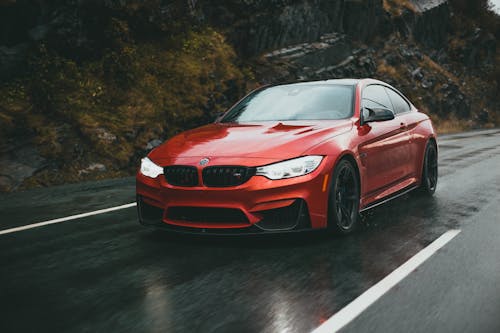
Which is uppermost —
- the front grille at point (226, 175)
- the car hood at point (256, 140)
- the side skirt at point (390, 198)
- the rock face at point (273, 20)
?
the rock face at point (273, 20)

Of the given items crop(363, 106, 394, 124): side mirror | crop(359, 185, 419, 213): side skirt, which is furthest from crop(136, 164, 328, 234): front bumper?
crop(363, 106, 394, 124): side mirror

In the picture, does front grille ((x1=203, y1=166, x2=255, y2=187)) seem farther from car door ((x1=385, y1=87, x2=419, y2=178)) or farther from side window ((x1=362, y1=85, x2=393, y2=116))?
car door ((x1=385, y1=87, x2=419, y2=178))

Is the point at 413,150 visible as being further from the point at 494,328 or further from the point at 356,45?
the point at 356,45

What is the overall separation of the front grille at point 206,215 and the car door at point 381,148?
153 centimetres

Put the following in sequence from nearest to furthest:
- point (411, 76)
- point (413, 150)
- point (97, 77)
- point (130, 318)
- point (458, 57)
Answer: point (130, 318) → point (413, 150) → point (97, 77) → point (411, 76) → point (458, 57)

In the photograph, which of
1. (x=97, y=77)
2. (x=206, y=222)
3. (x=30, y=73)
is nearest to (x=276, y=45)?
(x=97, y=77)

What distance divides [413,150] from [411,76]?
84.1ft

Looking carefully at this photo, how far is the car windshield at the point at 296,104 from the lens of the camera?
6734mm

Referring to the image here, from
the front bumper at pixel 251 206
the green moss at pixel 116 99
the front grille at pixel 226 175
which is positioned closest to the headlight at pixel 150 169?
the front bumper at pixel 251 206

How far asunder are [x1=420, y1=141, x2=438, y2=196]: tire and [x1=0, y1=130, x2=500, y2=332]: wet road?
0.93 meters

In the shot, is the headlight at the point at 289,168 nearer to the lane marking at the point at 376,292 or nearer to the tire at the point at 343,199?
the tire at the point at 343,199

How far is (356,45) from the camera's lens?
2731cm

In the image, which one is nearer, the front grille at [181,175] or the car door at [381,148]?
the front grille at [181,175]

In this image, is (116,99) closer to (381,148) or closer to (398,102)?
(398,102)
